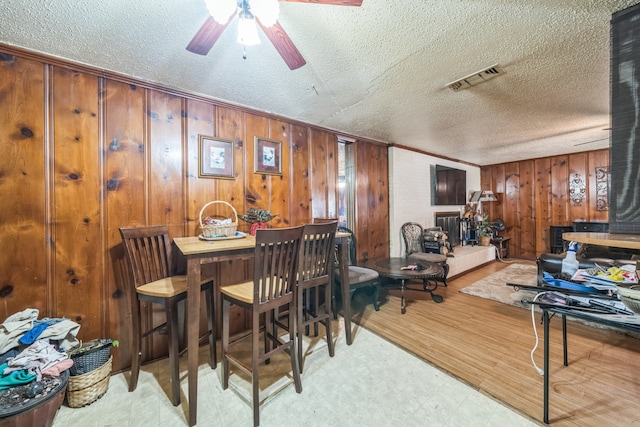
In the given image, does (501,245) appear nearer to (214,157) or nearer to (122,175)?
(214,157)

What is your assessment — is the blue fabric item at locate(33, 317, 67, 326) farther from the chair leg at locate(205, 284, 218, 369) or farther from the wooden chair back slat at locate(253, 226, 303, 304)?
the wooden chair back slat at locate(253, 226, 303, 304)

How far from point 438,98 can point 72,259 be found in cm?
328

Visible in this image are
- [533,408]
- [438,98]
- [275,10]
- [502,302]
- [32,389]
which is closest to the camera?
[275,10]

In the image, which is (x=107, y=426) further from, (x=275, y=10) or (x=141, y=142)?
(x=275, y=10)

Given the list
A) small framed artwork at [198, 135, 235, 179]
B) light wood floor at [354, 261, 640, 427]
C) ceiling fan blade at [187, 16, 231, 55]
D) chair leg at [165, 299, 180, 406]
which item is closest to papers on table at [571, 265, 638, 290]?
light wood floor at [354, 261, 640, 427]

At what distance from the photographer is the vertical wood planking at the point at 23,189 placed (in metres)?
1.53

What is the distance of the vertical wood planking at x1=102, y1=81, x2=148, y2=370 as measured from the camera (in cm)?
184

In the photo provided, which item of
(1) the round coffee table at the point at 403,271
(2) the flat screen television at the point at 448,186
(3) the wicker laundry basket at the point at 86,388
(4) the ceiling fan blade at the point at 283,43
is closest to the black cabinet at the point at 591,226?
(2) the flat screen television at the point at 448,186

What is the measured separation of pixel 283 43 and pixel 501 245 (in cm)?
636

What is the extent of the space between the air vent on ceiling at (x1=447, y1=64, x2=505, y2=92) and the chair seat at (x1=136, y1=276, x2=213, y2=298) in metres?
2.55

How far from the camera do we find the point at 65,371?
1.34m

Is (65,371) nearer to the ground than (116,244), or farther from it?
nearer to the ground

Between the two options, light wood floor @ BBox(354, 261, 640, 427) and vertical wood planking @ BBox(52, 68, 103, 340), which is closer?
light wood floor @ BBox(354, 261, 640, 427)

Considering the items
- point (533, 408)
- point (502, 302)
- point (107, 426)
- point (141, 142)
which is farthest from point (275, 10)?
point (502, 302)
